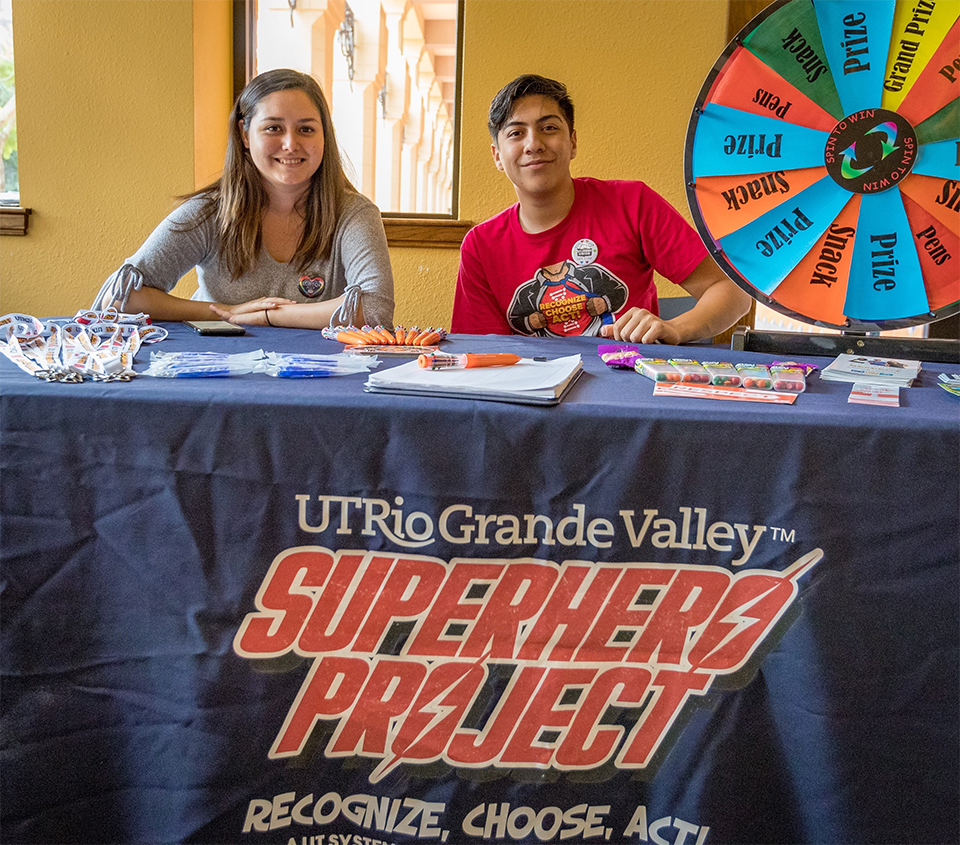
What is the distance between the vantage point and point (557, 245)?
5.59 ft

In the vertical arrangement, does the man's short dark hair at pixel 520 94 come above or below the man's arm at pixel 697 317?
above

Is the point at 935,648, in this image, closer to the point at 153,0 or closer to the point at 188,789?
the point at 188,789

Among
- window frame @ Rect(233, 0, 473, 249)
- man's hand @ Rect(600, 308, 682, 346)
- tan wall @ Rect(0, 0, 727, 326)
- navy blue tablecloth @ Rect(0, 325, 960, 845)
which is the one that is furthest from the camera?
window frame @ Rect(233, 0, 473, 249)

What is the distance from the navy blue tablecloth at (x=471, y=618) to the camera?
0.75 metres

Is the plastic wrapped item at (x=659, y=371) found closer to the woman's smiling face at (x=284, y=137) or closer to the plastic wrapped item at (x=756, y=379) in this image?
the plastic wrapped item at (x=756, y=379)

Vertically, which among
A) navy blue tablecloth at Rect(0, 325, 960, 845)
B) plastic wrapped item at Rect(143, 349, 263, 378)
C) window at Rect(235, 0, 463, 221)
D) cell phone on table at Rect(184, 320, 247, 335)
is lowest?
navy blue tablecloth at Rect(0, 325, 960, 845)

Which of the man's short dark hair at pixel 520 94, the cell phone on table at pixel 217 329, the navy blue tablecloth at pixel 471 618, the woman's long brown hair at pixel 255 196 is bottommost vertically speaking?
the navy blue tablecloth at pixel 471 618

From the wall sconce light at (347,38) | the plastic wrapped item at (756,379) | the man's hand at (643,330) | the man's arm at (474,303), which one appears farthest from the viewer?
the wall sconce light at (347,38)

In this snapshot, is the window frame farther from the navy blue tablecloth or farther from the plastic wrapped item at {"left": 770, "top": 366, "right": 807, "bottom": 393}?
the navy blue tablecloth

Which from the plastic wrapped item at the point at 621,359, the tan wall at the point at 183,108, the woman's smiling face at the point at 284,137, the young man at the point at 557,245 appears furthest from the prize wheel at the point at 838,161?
the tan wall at the point at 183,108

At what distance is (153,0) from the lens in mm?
2572

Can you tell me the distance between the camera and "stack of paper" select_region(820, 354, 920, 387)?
3.10 ft

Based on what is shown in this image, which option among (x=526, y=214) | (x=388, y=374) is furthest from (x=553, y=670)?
(x=526, y=214)

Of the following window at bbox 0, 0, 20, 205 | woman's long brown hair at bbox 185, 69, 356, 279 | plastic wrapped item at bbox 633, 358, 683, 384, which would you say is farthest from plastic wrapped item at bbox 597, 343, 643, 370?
window at bbox 0, 0, 20, 205
